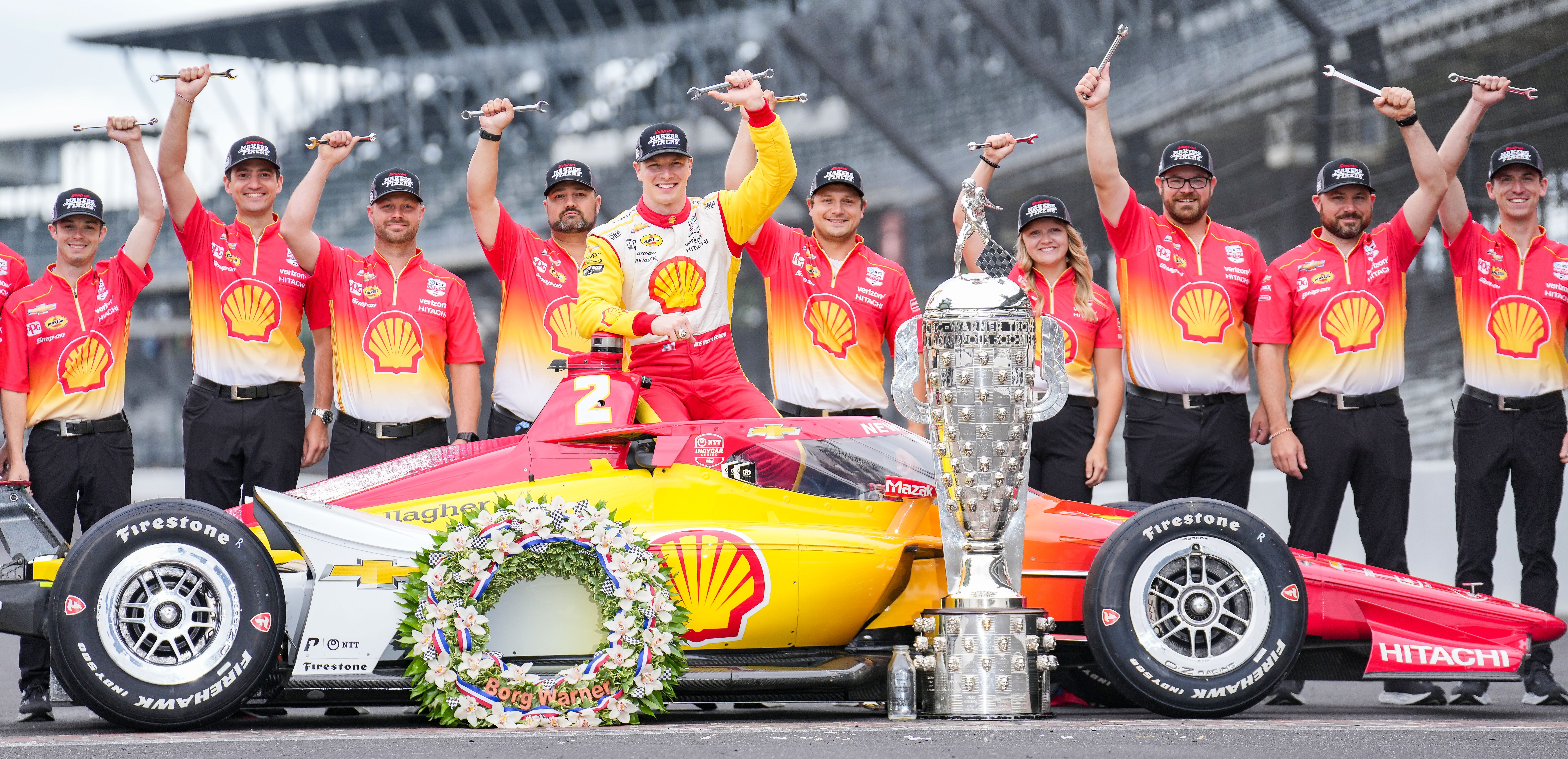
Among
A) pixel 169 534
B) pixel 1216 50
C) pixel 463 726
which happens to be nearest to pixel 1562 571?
pixel 1216 50

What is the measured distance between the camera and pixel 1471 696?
5816 mm

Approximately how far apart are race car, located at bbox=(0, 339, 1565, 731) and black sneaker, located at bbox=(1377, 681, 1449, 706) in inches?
36.2

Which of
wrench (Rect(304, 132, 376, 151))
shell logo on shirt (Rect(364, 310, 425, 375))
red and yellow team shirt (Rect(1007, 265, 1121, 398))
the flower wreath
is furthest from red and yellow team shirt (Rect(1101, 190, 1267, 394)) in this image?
wrench (Rect(304, 132, 376, 151))

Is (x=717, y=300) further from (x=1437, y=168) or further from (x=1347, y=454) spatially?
(x=1437, y=168)

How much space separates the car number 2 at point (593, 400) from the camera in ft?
16.8

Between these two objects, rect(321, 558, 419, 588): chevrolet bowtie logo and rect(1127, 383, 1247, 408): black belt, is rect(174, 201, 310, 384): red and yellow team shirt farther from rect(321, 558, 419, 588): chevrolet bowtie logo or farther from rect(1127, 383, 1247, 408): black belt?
rect(1127, 383, 1247, 408): black belt

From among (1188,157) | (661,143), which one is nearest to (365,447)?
(661,143)

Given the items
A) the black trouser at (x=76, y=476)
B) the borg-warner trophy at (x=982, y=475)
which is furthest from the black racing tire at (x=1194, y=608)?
the black trouser at (x=76, y=476)

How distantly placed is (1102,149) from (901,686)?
2.49 m

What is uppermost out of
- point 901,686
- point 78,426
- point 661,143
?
point 661,143

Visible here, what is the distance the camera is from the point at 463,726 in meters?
4.85

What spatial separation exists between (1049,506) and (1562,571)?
478 cm

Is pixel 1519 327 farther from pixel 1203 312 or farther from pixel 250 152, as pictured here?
pixel 250 152

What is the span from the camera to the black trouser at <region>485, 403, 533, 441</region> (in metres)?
6.86
